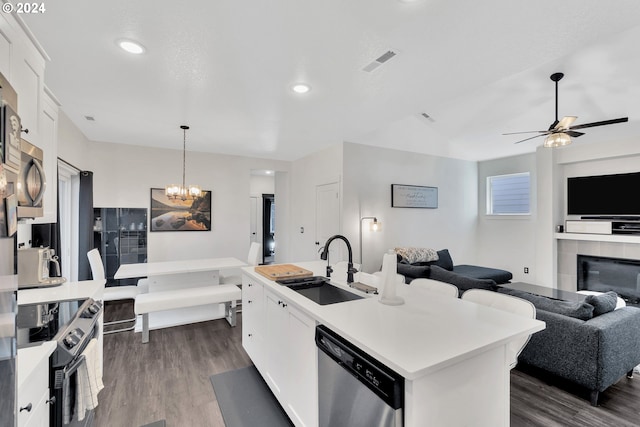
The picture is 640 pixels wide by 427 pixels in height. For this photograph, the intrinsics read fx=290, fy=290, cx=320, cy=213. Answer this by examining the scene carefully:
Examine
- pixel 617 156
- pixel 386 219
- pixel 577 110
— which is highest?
pixel 577 110

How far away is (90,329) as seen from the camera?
169 centimetres

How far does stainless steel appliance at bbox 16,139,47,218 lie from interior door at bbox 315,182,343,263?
3.48 metres

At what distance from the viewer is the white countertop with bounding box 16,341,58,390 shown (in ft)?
3.58

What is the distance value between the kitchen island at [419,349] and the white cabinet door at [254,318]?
289 mm

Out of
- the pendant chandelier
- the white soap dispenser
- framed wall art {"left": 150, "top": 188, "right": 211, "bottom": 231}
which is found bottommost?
the white soap dispenser

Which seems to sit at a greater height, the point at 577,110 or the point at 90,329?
the point at 577,110

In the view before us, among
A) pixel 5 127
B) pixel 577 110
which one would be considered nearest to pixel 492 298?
pixel 5 127

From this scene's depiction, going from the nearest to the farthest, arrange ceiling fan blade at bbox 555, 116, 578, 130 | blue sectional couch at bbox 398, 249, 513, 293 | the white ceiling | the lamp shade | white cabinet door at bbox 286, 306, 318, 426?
white cabinet door at bbox 286, 306, 318, 426, the white ceiling, blue sectional couch at bbox 398, 249, 513, 293, ceiling fan blade at bbox 555, 116, 578, 130, the lamp shade

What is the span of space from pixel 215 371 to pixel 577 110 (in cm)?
573

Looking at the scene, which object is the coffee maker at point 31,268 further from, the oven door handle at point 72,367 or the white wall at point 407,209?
the white wall at point 407,209

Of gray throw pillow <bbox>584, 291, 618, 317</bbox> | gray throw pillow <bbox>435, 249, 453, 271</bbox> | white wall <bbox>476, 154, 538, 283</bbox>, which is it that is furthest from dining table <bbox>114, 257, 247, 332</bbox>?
white wall <bbox>476, 154, 538, 283</bbox>

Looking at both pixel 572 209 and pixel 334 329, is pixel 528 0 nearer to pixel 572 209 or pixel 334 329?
pixel 334 329

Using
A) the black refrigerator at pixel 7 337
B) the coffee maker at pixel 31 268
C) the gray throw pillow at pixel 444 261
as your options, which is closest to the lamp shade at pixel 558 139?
the gray throw pillow at pixel 444 261

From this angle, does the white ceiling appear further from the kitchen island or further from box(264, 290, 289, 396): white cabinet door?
box(264, 290, 289, 396): white cabinet door
